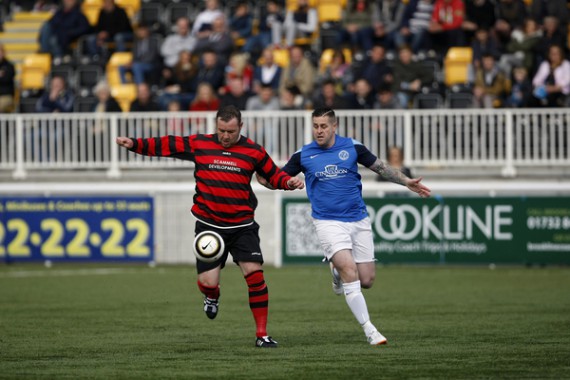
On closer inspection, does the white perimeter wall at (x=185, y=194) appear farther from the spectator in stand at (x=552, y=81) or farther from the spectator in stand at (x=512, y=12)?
the spectator in stand at (x=512, y=12)

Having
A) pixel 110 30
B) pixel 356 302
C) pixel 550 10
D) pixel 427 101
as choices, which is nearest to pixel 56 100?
pixel 110 30

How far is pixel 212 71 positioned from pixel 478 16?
5.67m

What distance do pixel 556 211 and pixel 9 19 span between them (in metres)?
15.6

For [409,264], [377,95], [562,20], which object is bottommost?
[409,264]

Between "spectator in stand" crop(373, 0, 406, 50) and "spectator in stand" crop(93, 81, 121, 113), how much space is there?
5.56 meters

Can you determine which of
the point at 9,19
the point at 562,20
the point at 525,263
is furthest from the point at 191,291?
the point at 9,19

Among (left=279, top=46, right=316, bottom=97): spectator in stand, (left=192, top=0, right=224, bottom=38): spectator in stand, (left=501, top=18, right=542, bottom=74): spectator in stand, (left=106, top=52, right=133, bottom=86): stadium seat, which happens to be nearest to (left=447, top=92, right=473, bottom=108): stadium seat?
(left=501, top=18, right=542, bottom=74): spectator in stand

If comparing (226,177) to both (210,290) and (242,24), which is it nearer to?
(210,290)

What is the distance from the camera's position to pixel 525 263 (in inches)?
816

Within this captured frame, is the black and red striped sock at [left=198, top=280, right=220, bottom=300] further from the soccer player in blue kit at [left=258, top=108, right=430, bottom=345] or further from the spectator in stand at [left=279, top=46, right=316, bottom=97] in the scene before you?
the spectator in stand at [left=279, top=46, right=316, bottom=97]

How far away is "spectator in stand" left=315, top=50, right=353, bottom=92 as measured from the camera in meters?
23.1

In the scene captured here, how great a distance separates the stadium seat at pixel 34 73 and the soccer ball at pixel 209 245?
15.6 meters

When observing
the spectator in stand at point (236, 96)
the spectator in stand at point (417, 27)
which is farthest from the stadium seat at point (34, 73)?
the spectator in stand at point (417, 27)

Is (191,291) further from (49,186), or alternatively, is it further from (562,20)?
(562,20)
